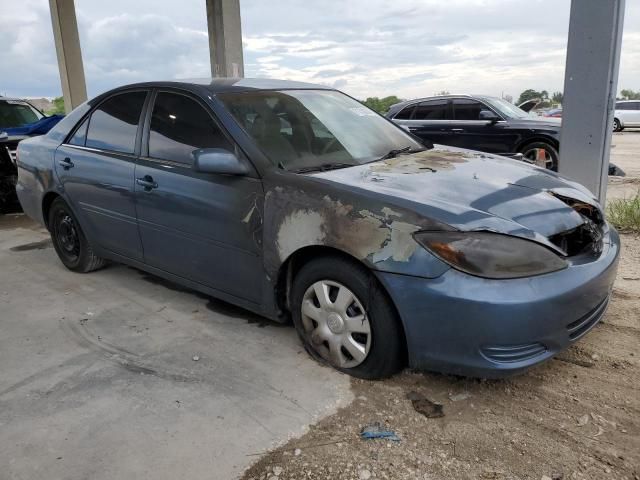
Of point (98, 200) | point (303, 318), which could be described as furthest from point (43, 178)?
point (303, 318)

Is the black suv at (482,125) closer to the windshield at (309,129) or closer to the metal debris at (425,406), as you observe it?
the windshield at (309,129)

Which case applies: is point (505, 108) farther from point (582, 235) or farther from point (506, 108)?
point (582, 235)

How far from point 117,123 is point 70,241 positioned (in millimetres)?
1304

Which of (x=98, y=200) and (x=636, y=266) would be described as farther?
(x=636, y=266)

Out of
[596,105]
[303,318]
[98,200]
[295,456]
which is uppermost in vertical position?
[596,105]

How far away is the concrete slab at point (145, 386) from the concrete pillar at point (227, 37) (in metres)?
7.95

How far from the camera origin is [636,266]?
4.48 meters

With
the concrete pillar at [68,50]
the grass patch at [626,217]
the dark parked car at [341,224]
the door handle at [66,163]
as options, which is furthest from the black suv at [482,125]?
the concrete pillar at [68,50]

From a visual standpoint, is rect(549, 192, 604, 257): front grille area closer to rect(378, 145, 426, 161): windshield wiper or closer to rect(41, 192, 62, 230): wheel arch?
rect(378, 145, 426, 161): windshield wiper

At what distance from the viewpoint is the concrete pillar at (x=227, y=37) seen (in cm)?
1123

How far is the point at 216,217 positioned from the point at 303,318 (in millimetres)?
789

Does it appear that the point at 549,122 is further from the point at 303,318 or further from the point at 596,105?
the point at 303,318

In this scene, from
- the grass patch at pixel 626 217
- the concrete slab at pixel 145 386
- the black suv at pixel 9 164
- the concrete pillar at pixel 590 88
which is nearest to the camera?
the concrete slab at pixel 145 386

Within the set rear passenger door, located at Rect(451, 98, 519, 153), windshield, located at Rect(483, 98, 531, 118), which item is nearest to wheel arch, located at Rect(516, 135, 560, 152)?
rear passenger door, located at Rect(451, 98, 519, 153)
